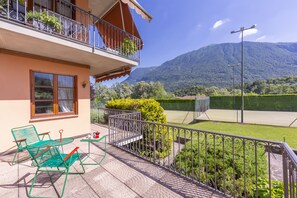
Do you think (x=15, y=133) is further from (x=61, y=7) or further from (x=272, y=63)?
(x=272, y=63)

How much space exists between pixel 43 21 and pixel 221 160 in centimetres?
669

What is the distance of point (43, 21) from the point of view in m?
4.50

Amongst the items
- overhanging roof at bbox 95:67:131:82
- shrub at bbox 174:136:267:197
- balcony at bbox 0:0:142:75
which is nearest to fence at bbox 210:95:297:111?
overhanging roof at bbox 95:67:131:82

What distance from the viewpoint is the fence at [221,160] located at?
2.94 metres

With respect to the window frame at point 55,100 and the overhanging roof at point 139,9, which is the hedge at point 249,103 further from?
the window frame at point 55,100

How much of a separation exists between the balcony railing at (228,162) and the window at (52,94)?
7.07 ft

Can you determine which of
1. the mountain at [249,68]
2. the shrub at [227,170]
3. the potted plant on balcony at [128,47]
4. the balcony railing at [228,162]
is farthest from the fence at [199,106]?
the mountain at [249,68]

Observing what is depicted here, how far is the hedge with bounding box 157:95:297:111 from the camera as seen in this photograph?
2394 centimetres

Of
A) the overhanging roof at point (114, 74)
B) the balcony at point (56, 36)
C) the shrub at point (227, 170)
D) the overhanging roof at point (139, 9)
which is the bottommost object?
the shrub at point (227, 170)

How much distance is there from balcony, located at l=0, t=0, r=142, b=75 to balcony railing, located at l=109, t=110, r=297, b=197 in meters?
2.89

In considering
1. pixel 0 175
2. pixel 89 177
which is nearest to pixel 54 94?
pixel 0 175

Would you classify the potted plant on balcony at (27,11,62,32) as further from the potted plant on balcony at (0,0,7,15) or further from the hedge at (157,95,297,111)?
the hedge at (157,95,297,111)

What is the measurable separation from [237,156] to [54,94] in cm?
704

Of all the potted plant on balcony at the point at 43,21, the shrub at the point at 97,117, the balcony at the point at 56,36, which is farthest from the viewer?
the shrub at the point at 97,117
